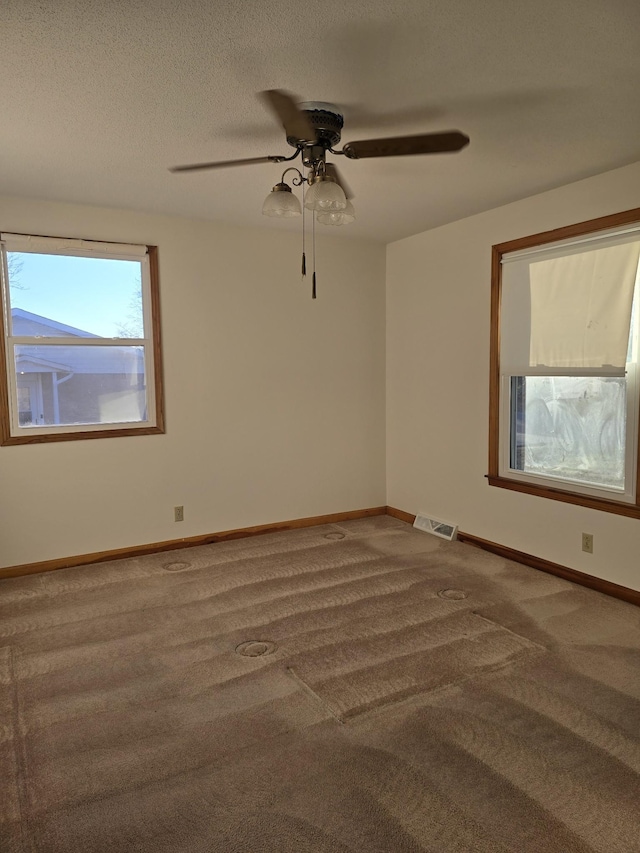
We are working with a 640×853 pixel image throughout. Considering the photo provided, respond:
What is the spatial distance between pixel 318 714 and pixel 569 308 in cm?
276

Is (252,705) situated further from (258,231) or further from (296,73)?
(258,231)

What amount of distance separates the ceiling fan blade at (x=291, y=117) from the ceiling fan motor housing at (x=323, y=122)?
0.06 ft

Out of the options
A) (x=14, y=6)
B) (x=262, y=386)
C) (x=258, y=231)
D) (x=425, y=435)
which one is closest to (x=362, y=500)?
(x=425, y=435)

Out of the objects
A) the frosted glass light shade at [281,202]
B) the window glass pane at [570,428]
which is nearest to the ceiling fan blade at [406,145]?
the frosted glass light shade at [281,202]

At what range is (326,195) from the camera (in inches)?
91.5

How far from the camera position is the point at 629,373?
3211mm

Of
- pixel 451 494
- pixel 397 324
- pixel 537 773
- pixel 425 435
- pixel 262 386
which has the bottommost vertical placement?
pixel 537 773

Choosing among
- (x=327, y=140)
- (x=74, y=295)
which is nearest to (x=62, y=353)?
(x=74, y=295)

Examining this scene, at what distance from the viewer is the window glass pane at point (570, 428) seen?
336 cm

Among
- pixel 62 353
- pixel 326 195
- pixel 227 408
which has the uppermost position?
pixel 326 195

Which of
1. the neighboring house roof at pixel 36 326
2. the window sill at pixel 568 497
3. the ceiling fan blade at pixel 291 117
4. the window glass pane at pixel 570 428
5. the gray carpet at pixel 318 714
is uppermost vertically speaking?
the ceiling fan blade at pixel 291 117

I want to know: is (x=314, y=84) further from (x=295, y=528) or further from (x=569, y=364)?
(x=295, y=528)

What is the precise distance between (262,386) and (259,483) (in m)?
0.80

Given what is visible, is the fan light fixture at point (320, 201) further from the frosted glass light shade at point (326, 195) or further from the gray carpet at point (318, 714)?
the gray carpet at point (318, 714)
